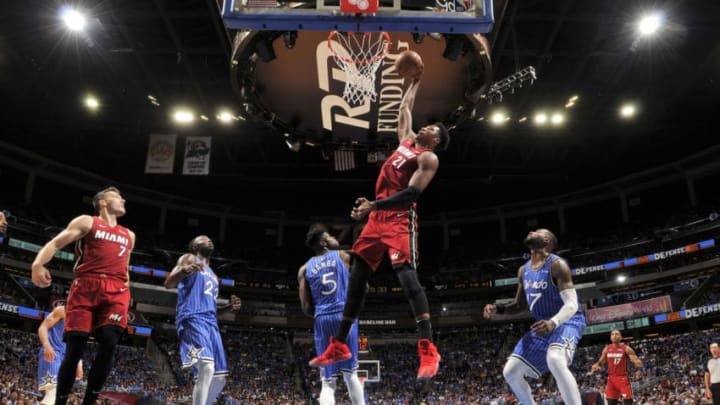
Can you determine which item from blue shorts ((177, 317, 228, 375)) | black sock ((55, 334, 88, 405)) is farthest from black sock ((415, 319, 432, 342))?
blue shorts ((177, 317, 228, 375))

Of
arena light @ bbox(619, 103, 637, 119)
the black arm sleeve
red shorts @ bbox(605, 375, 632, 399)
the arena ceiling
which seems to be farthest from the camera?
arena light @ bbox(619, 103, 637, 119)

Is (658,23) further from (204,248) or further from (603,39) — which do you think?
(204,248)

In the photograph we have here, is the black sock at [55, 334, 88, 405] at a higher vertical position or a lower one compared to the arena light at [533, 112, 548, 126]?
lower

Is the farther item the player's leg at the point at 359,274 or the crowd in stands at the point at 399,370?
the crowd in stands at the point at 399,370

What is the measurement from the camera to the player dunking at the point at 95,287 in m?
5.05

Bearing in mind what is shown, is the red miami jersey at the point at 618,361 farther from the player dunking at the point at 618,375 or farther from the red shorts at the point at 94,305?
the red shorts at the point at 94,305

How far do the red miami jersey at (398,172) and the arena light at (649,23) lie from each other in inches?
602

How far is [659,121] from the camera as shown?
24859mm

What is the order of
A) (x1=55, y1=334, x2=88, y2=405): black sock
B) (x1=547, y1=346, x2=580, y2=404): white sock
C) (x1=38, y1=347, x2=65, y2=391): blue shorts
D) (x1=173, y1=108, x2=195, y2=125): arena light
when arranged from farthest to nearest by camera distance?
(x1=173, y1=108, x2=195, y2=125): arena light → (x1=38, y1=347, x2=65, y2=391): blue shorts → (x1=547, y1=346, x2=580, y2=404): white sock → (x1=55, y1=334, x2=88, y2=405): black sock

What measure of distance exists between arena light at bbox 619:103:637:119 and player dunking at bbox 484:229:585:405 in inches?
745

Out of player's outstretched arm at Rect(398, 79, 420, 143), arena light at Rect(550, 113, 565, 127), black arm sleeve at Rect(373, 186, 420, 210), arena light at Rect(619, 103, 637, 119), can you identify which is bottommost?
black arm sleeve at Rect(373, 186, 420, 210)

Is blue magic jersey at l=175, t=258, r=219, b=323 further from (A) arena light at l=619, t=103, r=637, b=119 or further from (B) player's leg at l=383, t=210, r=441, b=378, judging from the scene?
(A) arena light at l=619, t=103, r=637, b=119

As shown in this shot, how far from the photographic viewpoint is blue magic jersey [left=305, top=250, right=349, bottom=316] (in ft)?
22.0

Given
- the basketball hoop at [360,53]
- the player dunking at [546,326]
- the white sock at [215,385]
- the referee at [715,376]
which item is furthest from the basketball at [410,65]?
the referee at [715,376]
